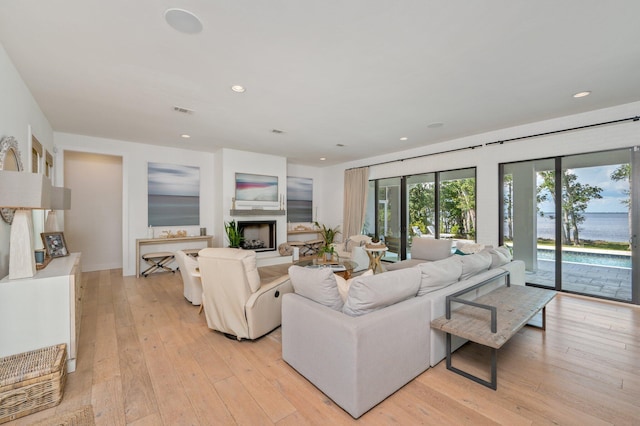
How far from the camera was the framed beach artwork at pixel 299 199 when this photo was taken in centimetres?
796

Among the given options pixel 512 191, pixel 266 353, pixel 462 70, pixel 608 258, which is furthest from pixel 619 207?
pixel 266 353

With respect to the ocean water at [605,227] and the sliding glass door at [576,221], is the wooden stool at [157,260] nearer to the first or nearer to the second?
the sliding glass door at [576,221]

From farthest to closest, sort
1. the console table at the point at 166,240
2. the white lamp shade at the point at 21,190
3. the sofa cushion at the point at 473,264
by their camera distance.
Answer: the console table at the point at 166,240 → the sofa cushion at the point at 473,264 → the white lamp shade at the point at 21,190

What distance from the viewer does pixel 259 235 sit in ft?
23.4

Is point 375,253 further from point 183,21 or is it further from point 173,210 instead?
point 173,210

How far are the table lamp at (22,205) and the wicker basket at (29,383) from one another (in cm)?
65

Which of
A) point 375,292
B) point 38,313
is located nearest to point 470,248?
point 375,292

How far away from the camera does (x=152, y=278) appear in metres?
5.30

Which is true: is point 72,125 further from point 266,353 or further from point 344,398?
point 344,398

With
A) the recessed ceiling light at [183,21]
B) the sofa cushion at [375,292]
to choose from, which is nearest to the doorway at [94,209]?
the recessed ceiling light at [183,21]

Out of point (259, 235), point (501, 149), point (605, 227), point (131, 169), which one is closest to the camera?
point (605, 227)

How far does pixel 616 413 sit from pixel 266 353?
101 inches

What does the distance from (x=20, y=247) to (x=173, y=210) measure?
13.2ft

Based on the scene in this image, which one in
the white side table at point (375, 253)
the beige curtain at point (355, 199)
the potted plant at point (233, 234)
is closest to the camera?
the white side table at point (375, 253)
